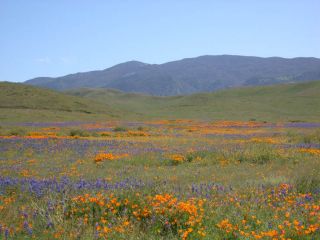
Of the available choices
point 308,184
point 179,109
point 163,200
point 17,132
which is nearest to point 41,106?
point 179,109

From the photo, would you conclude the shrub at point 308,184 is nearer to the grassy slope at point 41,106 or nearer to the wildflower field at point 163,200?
the wildflower field at point 163,200

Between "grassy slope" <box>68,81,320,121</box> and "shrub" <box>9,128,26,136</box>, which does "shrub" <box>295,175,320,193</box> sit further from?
"grassy slope" <box>68,81,320,121</box>

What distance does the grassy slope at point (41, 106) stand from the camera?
61.1 meters

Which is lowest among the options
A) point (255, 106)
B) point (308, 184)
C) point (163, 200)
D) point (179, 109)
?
point (308, 184)

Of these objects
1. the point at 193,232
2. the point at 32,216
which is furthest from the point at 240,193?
the point at 32,216

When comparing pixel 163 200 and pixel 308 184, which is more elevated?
pixel 163 200

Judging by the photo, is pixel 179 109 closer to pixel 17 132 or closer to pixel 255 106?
pixel 255 106

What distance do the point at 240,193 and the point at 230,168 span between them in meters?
4.89

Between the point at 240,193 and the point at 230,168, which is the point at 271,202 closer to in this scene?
the point at 240,193

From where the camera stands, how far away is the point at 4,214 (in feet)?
22.7

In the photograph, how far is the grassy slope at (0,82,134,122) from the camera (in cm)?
6112

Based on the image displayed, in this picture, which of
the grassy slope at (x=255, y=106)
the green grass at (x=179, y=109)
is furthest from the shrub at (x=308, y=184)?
the grassy slope at (x=255, y=106)

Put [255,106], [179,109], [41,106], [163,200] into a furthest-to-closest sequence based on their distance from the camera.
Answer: [179,109] → [255,106] → [41,106] → [163,200]

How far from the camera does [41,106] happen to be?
239 feet
